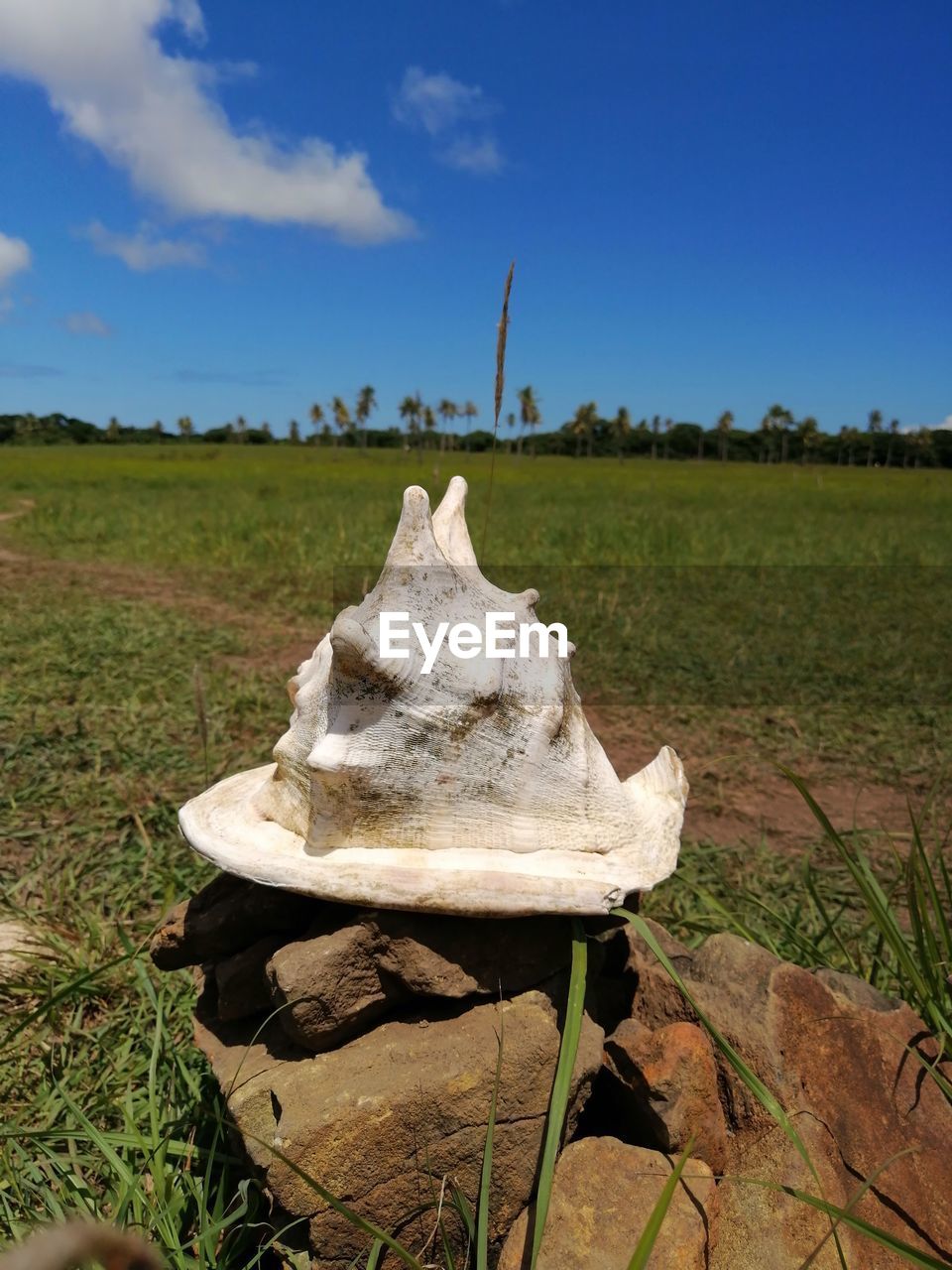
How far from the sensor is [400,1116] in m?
1.28

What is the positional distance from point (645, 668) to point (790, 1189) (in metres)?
4.60

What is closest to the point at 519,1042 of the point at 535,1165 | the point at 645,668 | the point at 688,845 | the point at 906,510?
the point at 535,1165

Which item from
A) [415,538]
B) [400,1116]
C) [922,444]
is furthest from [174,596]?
[922,444]

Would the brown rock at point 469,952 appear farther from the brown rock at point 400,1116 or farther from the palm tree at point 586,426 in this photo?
the palm tree at point 586,426

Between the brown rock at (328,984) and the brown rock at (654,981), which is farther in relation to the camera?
the brown rock at (654,981)

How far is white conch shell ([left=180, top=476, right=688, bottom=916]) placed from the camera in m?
1.36

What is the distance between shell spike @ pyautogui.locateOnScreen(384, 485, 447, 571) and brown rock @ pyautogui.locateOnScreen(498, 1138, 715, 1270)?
3.33 feet

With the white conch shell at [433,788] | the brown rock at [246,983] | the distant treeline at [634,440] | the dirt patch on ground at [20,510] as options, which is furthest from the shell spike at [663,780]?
the distant treeline at [634,440]

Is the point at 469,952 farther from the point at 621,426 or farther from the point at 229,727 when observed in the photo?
the point at 621,426

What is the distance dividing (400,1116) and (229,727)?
2.90 metres

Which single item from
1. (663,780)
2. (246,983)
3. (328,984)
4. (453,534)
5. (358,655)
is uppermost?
(453,534)

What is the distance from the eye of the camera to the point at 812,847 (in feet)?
10.9

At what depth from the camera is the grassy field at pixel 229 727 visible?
174cm

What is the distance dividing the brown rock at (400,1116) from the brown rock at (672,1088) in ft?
0.22
